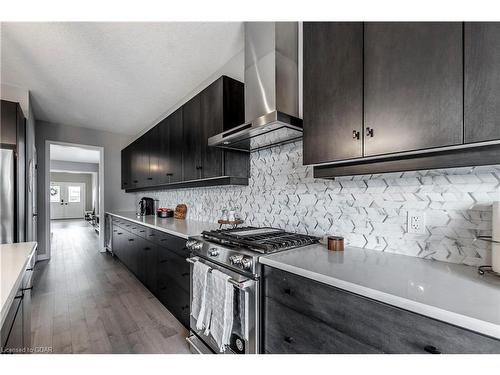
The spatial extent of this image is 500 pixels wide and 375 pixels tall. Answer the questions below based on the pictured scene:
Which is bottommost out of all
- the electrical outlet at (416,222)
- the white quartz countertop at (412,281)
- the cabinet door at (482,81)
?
the white quartz countertop at (412,281)

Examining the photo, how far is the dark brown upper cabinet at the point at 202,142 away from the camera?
2150mm

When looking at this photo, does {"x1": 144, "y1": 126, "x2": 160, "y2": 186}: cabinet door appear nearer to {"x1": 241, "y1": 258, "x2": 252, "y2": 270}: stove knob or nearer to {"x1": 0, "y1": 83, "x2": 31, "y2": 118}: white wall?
{"x1": 0, "y1": 83, "x2": 31, "y2": 118}: white wall

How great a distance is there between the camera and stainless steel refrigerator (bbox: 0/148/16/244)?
2.34 m

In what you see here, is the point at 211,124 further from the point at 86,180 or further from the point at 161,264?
the point at 86,180

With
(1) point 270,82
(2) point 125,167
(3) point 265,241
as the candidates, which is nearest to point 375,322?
(3) point 265,241

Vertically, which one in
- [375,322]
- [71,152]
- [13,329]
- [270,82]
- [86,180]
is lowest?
[13,329]

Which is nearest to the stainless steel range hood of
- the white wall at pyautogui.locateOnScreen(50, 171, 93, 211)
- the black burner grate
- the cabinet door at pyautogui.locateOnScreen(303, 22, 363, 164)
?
the cabinet door at pyautogui.locateOnScreen(303, 22, 363, 164)

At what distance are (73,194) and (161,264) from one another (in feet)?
42.5

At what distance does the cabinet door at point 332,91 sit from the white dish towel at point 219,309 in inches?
37.1

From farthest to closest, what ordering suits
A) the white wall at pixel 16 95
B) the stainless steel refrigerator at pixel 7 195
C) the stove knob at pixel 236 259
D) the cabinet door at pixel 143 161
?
the cabinet door at pixel 143 161 < the white wall at pixel 16 95 < the stainless steel refrigerator at pixel 7 195 < the stove knob at pixel 236 259

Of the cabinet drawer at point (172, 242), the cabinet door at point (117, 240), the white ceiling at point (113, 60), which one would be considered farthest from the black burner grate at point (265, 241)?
the cabinet door at point (117, 240)

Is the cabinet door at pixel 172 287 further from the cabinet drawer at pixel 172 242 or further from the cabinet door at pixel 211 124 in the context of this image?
the cabinet door at pixel 211 124

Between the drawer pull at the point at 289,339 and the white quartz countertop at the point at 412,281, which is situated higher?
the white quartz countertop at the point at 412,281

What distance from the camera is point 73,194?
12.3 metres
